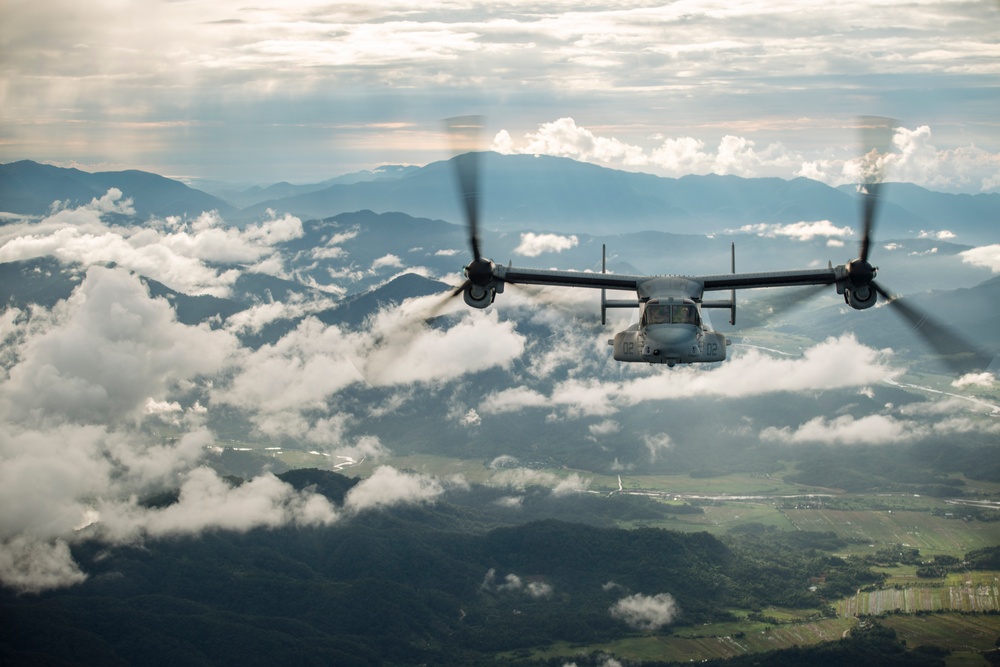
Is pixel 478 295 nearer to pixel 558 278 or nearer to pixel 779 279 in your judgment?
pixel 558 278

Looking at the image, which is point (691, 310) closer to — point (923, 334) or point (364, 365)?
point (923, 334)

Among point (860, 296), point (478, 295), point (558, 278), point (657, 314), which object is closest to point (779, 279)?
point (860, 296)

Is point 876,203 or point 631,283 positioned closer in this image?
point 876,203

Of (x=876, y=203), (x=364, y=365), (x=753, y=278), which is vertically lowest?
(x=364, y=365)

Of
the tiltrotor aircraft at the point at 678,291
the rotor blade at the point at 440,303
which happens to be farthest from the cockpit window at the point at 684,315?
the rotor blade at the point at 440,303

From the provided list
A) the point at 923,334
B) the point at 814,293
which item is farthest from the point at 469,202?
the point at 923,334

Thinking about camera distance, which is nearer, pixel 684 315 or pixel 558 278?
pixel 684 315
